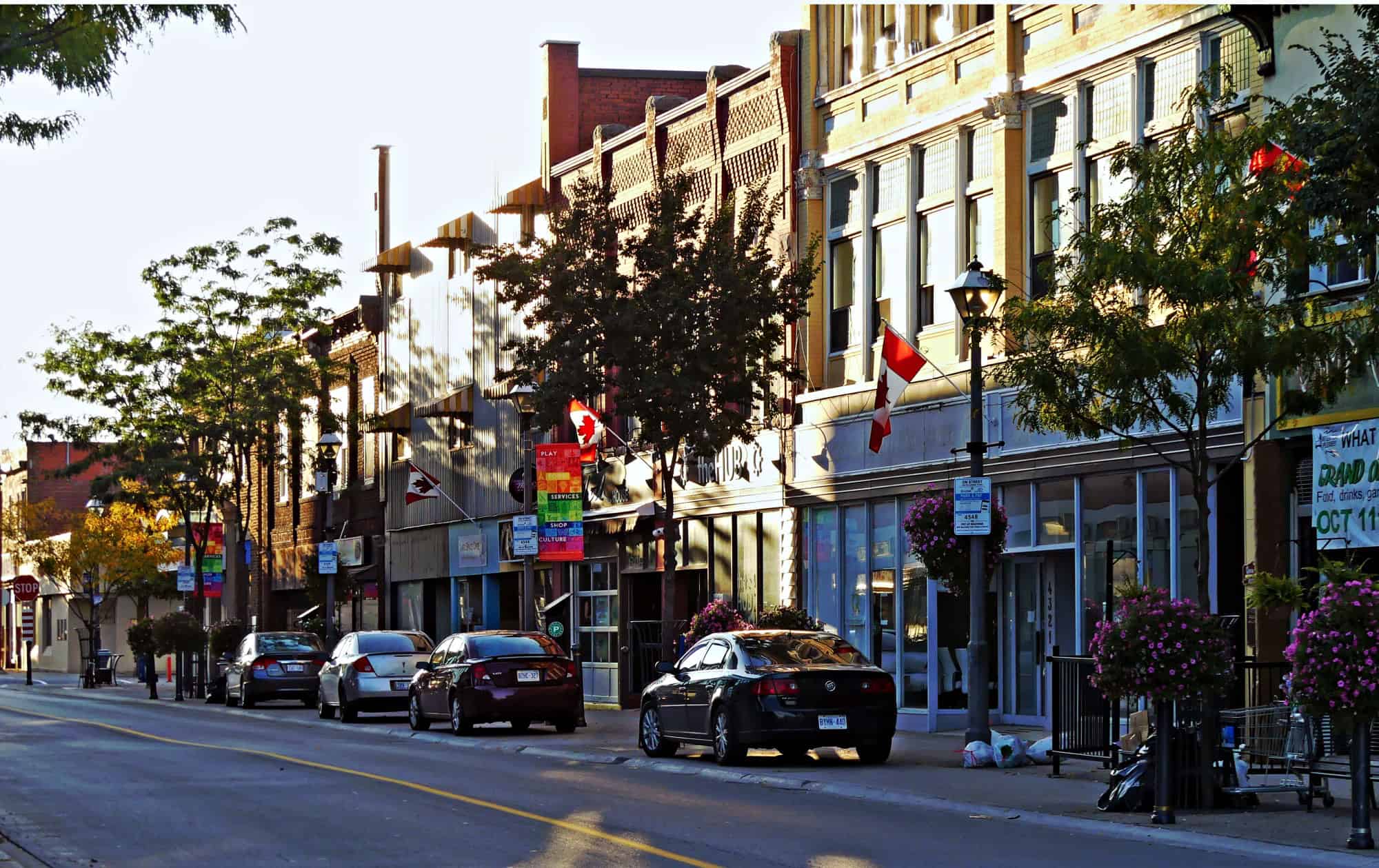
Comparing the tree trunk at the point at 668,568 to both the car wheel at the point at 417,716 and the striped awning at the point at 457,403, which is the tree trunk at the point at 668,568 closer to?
the car wheel at the point at 417,716

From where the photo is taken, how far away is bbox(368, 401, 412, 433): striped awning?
5144 centimetres

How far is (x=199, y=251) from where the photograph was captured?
47.9 meters

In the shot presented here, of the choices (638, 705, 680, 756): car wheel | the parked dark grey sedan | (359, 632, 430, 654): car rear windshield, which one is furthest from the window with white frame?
the parked dark grey sedan

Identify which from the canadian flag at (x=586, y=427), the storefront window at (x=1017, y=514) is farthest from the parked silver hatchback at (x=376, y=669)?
the storefront window at (x=1017, y=514)

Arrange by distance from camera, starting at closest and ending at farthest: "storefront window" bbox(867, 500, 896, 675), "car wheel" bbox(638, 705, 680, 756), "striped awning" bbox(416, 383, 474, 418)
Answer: "car wheel" bbox(638, 705, 680, 756), "storefront window" bbox(867, 500, 896, 675), "striped awning" bbox(416, 383, 474, 418)

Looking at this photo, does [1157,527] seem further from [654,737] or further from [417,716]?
[417,716]

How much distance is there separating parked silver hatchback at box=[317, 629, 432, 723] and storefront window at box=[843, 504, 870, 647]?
24.3ft

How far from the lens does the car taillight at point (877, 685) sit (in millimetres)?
21500

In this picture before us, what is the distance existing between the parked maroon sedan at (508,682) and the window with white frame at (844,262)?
22.5 ft

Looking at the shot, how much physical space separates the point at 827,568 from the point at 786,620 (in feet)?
10.8

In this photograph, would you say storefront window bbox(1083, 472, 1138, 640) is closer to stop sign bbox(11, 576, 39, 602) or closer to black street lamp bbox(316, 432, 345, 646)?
black street lamp bbox(316, 432, 345, 646)

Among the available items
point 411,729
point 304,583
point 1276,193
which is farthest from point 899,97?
point 304,583

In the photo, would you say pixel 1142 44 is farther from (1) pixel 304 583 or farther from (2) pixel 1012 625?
(1) pixel 304 583

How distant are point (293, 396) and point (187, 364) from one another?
257 cm
